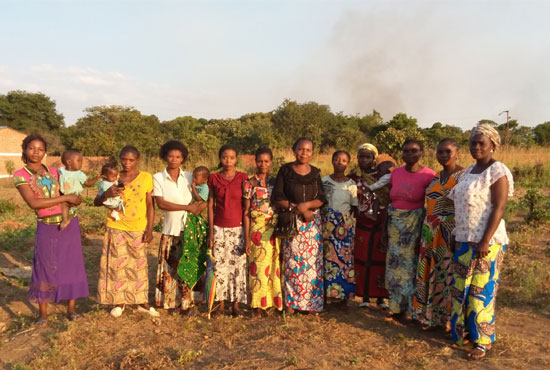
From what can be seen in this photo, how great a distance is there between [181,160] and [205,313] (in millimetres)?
1565

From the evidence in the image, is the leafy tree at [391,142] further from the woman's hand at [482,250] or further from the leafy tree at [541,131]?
the leafy tree at [541,131]

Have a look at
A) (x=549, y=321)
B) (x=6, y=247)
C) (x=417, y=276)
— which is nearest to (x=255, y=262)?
(x=417, y=276)

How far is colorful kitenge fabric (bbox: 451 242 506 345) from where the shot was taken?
120 inches

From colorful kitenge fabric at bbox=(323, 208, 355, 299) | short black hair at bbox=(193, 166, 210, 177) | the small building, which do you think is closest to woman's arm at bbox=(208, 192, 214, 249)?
short black hair at bbox=(193, 166, 210, 177)

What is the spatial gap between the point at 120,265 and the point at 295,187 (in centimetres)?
184

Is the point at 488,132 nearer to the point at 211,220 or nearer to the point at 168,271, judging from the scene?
the point at 211,220

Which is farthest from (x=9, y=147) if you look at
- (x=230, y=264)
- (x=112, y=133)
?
(x=230, y=264)

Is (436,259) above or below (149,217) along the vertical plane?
below

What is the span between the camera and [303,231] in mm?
3762

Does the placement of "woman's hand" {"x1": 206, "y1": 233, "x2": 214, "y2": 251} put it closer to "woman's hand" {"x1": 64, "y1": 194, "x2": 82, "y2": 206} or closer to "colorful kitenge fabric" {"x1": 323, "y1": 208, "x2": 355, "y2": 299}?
"colorful kitenge fabric" {"x1": 323, "y1": 208, "x2": 355, "y2": 299}

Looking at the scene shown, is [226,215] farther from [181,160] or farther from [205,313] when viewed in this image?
[205,313]

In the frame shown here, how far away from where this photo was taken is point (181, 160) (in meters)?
3.88

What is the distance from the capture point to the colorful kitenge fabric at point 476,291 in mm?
3053

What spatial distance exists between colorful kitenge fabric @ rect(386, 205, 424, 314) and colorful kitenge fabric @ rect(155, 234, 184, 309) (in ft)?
6.81
